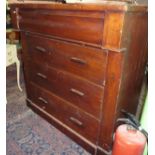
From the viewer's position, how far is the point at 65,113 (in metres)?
1.50

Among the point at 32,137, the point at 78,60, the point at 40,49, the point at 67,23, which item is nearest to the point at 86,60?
the point at 78,60

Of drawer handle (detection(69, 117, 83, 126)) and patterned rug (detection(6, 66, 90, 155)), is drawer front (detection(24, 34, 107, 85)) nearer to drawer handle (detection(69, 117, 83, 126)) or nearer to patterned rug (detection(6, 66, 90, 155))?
drawer handle (detection(69, 117, 83, 126))

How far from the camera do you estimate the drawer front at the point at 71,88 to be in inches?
47.4

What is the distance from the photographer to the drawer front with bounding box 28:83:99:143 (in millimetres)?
1317

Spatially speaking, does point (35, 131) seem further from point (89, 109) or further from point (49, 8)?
point (49, 8)

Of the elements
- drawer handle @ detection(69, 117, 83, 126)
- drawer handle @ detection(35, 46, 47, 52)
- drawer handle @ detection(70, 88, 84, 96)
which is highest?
A: drawer handle @ detection(35, 46, 47, 52)

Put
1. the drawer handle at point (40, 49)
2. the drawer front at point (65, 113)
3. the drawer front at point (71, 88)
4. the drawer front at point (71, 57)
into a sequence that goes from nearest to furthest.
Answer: the drawer front at point (71, 57) → the drawer front at point (71, 88) → the drawer front at point (65, 113) → the drawer handle at point (40, 49)

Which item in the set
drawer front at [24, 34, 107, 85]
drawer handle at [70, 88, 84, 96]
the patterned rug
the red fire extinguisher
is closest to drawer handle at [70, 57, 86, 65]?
drawer front at [24, 34, 107, 85]

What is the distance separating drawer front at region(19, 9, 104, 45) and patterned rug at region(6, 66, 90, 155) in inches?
35.3

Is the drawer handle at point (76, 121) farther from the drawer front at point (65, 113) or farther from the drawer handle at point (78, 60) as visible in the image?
the drawer handle at point (78, 60)

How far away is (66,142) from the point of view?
1.50 metres

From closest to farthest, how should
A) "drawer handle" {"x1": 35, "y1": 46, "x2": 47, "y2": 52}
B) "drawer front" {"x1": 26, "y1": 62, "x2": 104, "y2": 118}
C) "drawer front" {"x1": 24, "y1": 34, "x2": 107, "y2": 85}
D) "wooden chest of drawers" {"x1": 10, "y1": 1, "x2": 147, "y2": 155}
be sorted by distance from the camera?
1. "wooden chest of drawers" {"x1": 10, "y1": 1, "x2": 147, "y2": 155}
2. "drawer front" {"x1": 24, "y1": 34, "x2": 107, "y2": 85}
3. "drawer front" {"x1": 26, "y1": 62, "x2": 104, "y2": 118}
4. "drawer handle" {"x1": 35, "y1": 46, "x2": 47, "y2": 52}

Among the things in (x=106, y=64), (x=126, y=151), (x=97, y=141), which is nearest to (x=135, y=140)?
(x=126, y=151)

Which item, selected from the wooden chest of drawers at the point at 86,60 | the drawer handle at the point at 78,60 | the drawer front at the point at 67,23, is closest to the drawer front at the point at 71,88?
the wooden chest of drawers at the point at 86,60
